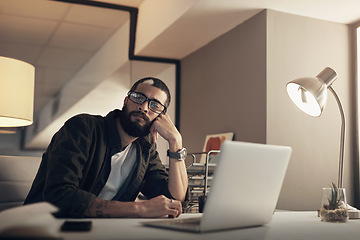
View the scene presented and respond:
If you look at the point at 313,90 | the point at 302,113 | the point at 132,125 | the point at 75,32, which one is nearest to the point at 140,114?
the point at 132,125

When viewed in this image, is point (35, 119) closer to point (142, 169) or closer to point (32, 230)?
point (142, 169)

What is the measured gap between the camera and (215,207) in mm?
1094

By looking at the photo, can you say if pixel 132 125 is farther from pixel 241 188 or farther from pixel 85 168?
pixel 241 188

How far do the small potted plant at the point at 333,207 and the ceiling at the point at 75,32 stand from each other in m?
1.91

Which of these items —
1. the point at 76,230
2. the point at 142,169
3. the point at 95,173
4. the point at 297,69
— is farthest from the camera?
the point at 297,69

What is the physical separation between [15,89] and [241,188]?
2073 mm

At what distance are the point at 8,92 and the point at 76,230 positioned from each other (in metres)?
1.99

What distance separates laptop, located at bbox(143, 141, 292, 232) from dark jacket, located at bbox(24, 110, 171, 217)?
0.39m

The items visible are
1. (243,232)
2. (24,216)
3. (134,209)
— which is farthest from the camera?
(134,209)

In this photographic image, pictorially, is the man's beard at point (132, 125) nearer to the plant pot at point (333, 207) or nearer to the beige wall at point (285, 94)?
the plant pot at point (333, 207)

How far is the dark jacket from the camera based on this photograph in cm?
146

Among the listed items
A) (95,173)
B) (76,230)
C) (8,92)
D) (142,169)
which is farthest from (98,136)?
(8,92)

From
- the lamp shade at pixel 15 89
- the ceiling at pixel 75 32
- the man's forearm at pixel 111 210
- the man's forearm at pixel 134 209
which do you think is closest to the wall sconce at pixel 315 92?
the man's forearm at pixel 134 209

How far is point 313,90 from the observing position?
1938mm
